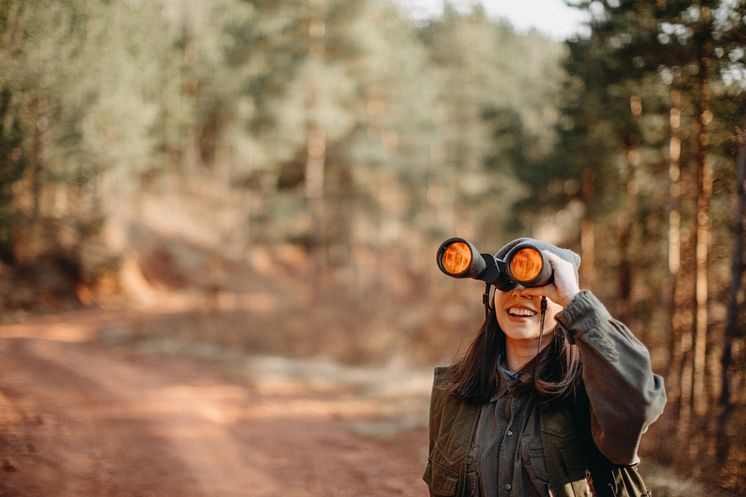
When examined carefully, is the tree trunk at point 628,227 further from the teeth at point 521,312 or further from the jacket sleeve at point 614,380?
the jacket sleeve at point 614,380

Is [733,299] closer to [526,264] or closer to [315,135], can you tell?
[526,264]

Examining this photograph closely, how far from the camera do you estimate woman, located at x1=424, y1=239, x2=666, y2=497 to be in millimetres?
1670

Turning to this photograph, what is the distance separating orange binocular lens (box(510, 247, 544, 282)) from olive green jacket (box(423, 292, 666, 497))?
0.54ft

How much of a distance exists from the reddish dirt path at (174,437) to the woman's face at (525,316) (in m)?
3.59

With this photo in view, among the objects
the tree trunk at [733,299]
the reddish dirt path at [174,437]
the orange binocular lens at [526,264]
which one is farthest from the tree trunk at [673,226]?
the orange binocular lens at [526,264]

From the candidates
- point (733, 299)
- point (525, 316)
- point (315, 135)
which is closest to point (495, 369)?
point (525, 316)

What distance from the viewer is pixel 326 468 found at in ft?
19.1

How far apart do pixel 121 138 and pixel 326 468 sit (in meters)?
14.8

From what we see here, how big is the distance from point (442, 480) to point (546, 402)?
55 centimetres

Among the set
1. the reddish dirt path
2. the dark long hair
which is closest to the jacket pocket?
the dark long hair

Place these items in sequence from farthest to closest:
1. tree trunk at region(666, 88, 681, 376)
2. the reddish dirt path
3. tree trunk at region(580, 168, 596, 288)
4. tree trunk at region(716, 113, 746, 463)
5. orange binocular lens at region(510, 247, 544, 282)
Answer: tree trunk at region(580, 168, 596, 288) → tree trunk at region(666, 88, 681, 376) → tree trunk at region(716, 113, 746, 463) → the reddish dirt path → orange binocular lens at region(510, 247, 544, 282)

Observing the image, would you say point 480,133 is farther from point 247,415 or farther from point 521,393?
point 521,393

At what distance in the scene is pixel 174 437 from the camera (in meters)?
6.20

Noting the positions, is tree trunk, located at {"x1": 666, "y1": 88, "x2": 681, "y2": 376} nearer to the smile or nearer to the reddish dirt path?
the reddish dirt path
